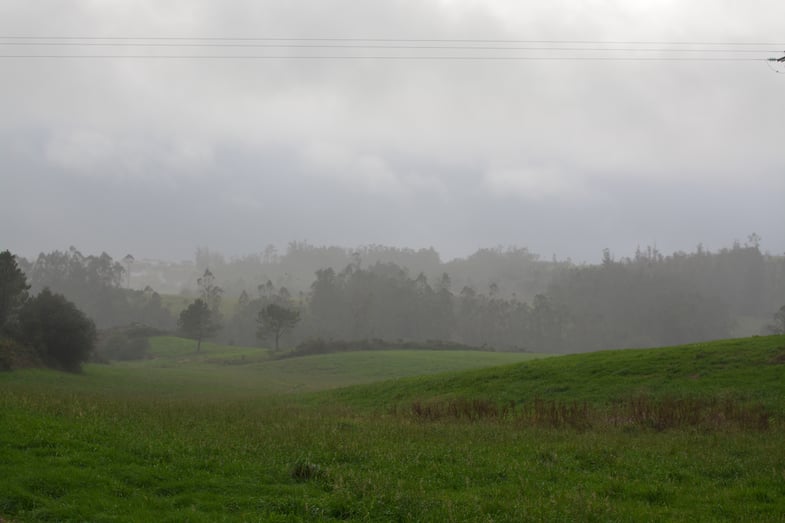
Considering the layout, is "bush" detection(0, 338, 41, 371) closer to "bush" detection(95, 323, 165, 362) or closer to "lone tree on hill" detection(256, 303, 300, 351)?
"bush" detection(95, 323, 165, 362)

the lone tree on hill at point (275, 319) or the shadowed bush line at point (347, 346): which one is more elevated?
the lone tree on hill at point (275, 319)

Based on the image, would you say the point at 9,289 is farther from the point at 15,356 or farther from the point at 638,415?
the point at 638,415

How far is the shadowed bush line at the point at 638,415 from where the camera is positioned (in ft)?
70.6

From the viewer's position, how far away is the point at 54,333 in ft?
199

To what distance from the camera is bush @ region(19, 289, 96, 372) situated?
59688 millimetres

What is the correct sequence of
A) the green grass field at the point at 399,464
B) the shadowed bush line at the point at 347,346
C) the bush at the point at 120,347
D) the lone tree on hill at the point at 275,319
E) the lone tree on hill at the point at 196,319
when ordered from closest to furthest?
the green grass field at the point at 399,464 < the shadowed bush line at the point at 347,346 < the bush at the point at 120,347 < the lone tree on hill at the point at 196,319 < the lone tree on hill at the point at 275,319

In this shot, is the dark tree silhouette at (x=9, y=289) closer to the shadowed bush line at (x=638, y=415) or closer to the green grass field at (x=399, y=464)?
the green grass field at (x=399, y=464)

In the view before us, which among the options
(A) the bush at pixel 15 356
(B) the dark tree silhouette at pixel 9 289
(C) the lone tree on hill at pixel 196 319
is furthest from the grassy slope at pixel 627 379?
(C) the lone tree on hill at pixel 196 319

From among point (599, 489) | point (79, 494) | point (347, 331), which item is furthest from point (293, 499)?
point (347, 331)

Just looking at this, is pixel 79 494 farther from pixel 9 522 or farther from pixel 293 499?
pixel 293 499

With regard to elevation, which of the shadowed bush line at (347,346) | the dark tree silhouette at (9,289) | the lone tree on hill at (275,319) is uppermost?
the dark tree silhouette at (9,289)

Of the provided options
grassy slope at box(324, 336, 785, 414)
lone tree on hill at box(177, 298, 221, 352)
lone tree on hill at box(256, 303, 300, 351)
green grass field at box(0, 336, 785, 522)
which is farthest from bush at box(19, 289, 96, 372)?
lone tree on hill at box(256, 303, 300, 351)

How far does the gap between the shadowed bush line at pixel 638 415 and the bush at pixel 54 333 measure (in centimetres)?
4833

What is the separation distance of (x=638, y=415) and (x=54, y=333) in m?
58.5
